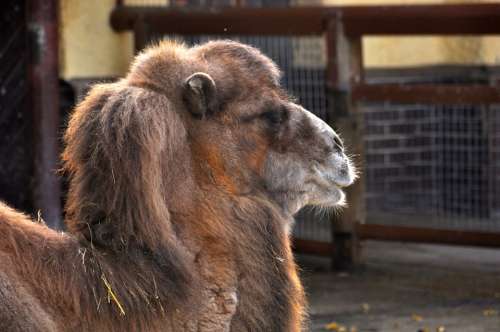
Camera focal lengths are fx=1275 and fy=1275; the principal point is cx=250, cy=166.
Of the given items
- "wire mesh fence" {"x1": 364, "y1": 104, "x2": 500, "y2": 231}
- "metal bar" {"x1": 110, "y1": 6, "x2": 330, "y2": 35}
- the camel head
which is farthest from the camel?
"wire mesh fence" {"x1": 364, "y1": 104, "x2": 500, "y2": 231}

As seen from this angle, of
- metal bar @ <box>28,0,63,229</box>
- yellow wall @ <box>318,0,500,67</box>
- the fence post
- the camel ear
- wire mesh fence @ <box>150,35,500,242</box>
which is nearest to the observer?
the camel ear

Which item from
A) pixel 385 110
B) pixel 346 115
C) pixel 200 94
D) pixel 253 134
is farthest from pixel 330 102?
pixel 200 94

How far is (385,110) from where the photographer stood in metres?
12.0

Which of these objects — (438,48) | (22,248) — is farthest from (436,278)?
(22,248)

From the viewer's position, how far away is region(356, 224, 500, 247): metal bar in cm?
873

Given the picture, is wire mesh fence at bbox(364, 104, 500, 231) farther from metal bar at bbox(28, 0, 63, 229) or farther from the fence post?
metal bar at bbox(28, 0, 63, 229)

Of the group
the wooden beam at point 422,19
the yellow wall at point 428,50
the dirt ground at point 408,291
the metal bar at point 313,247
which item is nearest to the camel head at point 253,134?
the dirt ground at point 408,291

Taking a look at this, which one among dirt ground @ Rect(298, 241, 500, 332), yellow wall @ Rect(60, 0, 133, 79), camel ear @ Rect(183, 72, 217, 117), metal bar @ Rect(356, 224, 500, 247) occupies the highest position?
yellow wall @ Rect(60, 0, 133, 79)

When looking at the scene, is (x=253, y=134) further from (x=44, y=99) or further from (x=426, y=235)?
(x=426, y=235)

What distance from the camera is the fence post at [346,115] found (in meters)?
9.16

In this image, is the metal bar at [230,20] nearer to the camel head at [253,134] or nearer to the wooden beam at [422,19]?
the wooden beam at [422,19]

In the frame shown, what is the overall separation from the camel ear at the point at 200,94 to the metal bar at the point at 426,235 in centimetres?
510

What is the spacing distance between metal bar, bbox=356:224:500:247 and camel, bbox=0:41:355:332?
4792 mm

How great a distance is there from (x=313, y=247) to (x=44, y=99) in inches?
90.5
